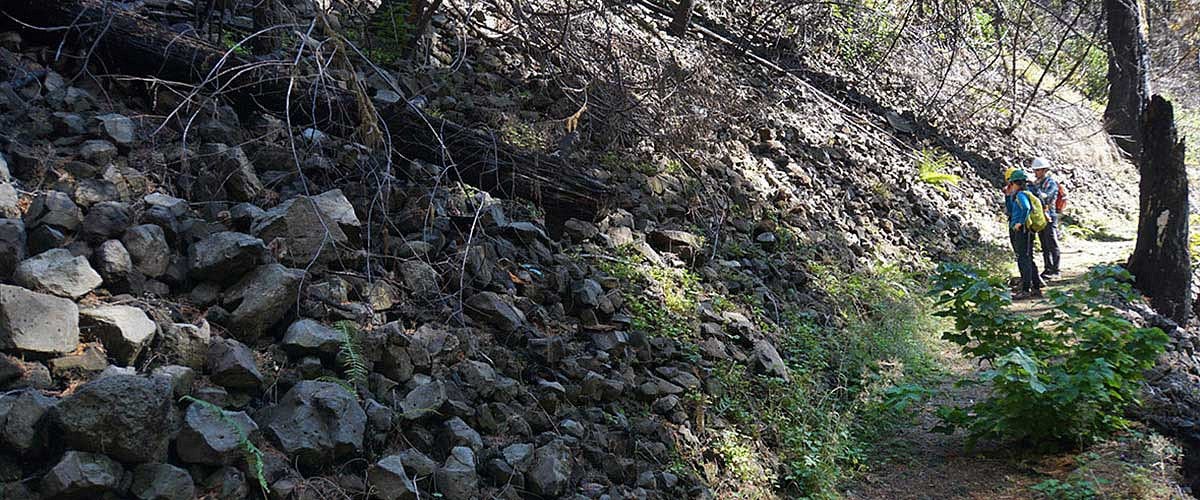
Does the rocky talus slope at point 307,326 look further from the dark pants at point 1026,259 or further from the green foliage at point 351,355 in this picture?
the dark pants at point 1026,259

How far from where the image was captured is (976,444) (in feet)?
19.8

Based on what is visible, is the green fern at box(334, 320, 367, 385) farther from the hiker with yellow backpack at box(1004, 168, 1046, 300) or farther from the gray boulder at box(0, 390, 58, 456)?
the hiker with yellow backpack at box(1004, 168, 1046, 300)

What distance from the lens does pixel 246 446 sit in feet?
9.87

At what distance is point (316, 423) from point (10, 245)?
1248 mm

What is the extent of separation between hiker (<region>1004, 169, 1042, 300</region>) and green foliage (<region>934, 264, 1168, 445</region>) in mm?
4157

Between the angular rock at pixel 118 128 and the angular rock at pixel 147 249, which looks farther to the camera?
the angular rock at pixel 118 128

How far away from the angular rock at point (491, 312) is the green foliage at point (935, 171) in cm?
884

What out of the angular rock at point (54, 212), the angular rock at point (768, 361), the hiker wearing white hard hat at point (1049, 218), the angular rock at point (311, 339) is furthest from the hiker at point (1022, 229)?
the angular rock at point (54, 212)

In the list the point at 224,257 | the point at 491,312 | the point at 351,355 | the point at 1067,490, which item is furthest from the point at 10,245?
the point at 1067,490

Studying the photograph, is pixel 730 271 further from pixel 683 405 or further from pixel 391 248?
pixel 391 248

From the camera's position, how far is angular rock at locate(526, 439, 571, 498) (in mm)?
3805

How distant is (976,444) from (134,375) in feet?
16.9

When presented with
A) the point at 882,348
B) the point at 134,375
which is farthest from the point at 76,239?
the point at 882,348

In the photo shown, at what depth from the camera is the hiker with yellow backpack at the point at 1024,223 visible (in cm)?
1001
